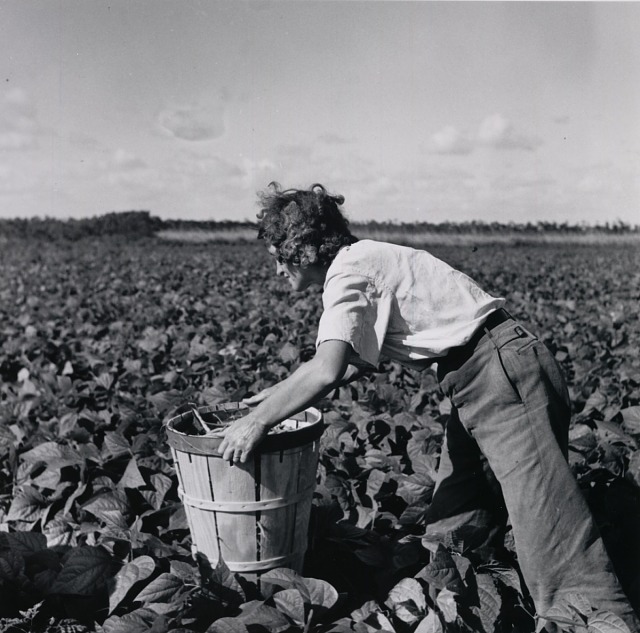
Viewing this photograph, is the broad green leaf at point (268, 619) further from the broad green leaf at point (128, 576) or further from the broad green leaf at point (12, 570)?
the broad green leaf at point (12, 570)

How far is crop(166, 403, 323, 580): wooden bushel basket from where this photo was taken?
8.20ft

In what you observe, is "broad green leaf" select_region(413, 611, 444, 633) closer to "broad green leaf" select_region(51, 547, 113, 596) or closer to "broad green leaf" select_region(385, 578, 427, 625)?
"broad green leaf" select_region(385, 578, 427, 625)

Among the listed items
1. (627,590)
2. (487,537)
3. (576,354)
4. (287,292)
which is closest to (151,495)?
(487,537)

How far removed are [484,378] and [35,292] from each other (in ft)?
34.5

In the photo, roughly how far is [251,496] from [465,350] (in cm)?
90

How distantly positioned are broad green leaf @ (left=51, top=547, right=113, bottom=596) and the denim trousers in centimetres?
136

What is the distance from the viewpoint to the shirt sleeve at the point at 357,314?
2377 millimetres

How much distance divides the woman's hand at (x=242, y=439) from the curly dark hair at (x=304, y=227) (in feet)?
2.10

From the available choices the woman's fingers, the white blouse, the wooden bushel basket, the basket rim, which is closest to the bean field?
the wooden bushel basket

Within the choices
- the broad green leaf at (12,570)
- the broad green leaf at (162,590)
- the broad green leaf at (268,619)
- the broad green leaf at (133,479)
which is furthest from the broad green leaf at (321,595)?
the broad green leaf at (133,479)

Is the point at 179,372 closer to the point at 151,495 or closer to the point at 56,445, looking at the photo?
the point at 56,445

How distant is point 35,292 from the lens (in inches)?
465

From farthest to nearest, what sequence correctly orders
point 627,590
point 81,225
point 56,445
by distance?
1. point 81,225
2. point 56,445
3. point 627,590

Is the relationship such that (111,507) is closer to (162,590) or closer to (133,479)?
(133,479)
